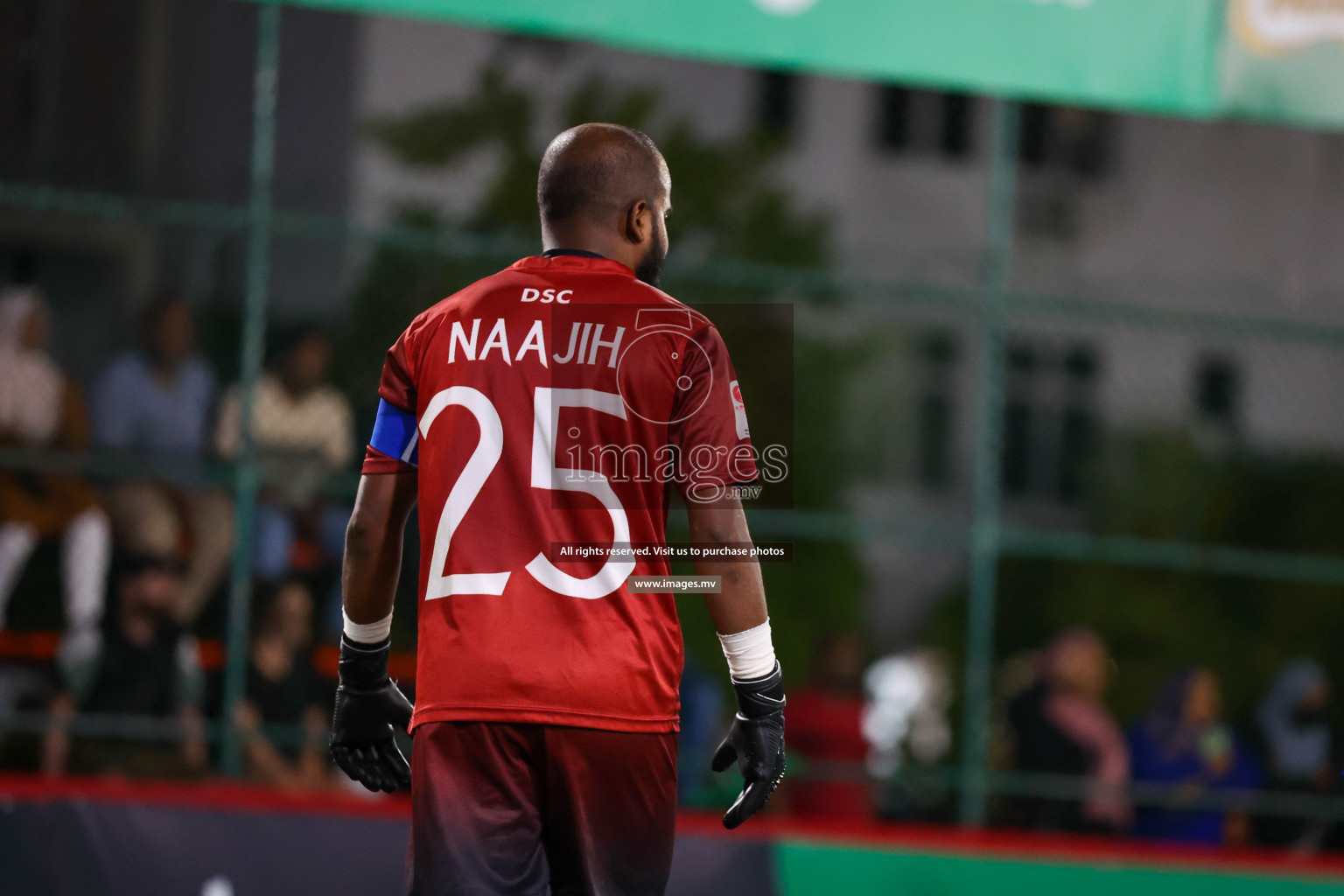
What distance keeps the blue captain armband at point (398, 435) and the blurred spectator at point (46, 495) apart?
4.26 m

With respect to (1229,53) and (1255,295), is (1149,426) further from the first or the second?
(1229,53)

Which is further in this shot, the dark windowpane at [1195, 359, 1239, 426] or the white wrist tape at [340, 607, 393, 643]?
the dark windowpane at [1195, 359, 1239, 426]

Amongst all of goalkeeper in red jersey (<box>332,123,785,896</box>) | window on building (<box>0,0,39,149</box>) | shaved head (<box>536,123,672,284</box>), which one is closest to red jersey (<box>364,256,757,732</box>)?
goalkeeper in red jersey (<box>332,123,785,896</box>)

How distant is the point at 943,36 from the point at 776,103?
25.6 meters

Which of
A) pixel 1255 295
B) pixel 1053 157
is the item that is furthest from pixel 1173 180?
pixel 1255 295

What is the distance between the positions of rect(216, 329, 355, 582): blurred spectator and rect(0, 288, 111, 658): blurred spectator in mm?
675

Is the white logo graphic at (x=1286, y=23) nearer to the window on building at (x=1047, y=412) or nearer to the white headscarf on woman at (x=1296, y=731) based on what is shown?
the white headscarf on woman at (x=1296, y=731)

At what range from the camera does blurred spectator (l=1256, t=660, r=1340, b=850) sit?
353 inches

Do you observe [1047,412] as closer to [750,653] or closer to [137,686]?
[137,686]

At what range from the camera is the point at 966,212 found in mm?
34969

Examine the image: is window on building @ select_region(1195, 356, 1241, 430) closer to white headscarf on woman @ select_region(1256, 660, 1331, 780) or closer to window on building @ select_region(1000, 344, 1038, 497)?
window on building @ select_region(1000, 344, 1038, 497)

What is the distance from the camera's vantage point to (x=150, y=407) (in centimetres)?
744

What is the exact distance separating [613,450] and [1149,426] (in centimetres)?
2554

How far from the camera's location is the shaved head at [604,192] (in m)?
3.20
